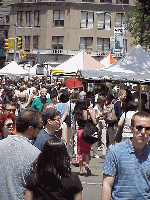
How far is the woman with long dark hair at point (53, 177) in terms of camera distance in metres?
4.04

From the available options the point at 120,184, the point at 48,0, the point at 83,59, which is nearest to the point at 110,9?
the point at 48,0

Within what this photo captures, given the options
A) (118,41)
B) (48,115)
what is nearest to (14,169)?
(48,115)

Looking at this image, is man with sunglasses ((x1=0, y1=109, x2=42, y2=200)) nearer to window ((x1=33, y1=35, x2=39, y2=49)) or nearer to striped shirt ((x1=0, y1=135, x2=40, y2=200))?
striped shirt ((x1=0, y1=135, x2=40, y2=200))

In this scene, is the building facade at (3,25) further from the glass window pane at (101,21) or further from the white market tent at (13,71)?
the white market tent at (13,71)

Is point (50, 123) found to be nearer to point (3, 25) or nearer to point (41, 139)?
point (41, 139)

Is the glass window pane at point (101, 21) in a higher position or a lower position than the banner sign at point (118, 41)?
higher

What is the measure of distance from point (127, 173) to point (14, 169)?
0.96 meters

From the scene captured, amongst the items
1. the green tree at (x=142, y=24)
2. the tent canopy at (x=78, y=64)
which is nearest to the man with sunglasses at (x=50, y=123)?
the green tree at (x=142, y=24)

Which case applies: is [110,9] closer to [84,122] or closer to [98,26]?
[98,26]

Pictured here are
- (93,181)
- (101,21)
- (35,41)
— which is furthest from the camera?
(35,41)

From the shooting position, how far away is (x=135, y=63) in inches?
498

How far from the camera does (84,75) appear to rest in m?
14.0

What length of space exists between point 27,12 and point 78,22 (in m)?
6.99

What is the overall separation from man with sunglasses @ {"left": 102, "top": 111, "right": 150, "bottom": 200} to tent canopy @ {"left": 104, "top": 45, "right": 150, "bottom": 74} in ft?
23.7
